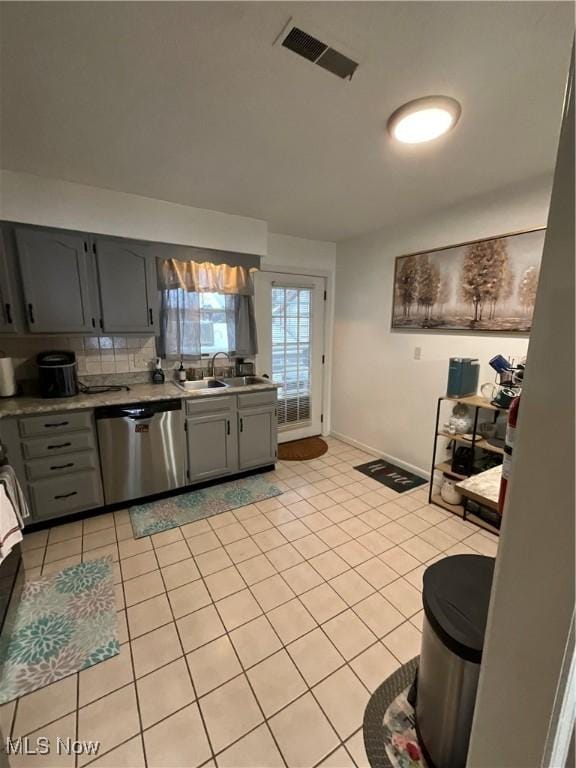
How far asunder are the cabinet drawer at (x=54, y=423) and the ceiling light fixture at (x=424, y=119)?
2623mm

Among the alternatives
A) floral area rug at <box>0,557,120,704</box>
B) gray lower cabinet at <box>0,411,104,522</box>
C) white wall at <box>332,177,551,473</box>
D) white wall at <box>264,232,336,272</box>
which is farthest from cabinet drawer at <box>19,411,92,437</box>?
white wall at <box>332,177,551,473</box>

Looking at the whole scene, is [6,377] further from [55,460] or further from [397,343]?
[397,343]

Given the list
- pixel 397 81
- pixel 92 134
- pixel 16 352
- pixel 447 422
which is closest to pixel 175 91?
pixel 92 134

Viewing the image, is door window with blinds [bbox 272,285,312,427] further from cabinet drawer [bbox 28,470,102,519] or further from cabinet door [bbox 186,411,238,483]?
cabinet drawer [bbox 28,470,102,519]

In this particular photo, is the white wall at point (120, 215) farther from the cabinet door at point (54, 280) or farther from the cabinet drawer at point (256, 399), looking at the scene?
the cabinet drawer at point (256, 399)

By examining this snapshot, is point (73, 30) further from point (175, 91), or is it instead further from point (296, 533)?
point (296, 533)

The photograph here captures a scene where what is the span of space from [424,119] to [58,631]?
3.07m

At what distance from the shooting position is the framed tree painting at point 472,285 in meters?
2.27

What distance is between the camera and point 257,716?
4.16ft

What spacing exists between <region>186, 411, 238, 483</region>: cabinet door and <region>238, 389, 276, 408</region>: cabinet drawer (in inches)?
6.0

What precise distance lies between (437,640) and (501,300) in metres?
2.28

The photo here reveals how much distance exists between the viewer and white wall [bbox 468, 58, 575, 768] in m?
0.45

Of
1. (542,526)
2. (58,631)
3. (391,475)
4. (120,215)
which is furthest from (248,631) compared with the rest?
(120,215)

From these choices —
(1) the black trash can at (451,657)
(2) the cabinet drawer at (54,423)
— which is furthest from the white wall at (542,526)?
(2) the cabinet drawer at (54,423)
